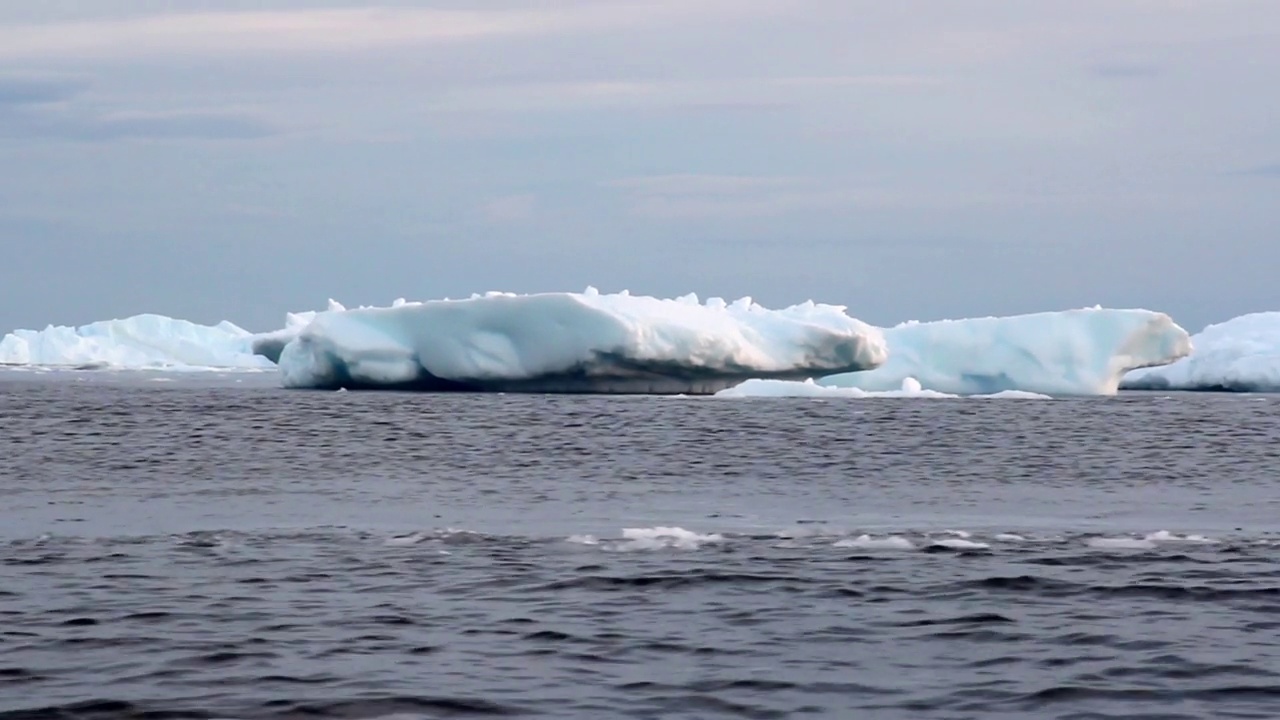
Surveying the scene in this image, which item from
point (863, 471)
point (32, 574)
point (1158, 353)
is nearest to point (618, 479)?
point (863, 471)

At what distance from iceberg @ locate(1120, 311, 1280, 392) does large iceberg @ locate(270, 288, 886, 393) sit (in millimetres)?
16291

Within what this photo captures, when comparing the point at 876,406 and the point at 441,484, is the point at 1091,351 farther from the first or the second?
the point at 441,484

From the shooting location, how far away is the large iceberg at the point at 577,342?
105ft

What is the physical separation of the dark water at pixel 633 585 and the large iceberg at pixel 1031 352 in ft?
50.2

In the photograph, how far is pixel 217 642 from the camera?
764 centimetres

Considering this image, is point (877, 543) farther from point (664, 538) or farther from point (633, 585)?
point (633, 585)

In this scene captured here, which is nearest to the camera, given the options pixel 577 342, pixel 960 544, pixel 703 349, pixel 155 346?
pixel 960 544

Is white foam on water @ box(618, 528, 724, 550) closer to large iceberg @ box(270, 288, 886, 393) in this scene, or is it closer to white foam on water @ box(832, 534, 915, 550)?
white foam on water @ box(832, 534, 915, 550)

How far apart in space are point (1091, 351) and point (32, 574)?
3010 centimetres

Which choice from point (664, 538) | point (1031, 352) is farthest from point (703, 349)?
point (664, 538)

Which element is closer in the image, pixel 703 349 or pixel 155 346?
pixel 703 349

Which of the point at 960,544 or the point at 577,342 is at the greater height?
the point at 577,342

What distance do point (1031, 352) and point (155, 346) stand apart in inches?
2259

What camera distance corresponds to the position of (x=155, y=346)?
8381 centimetres
